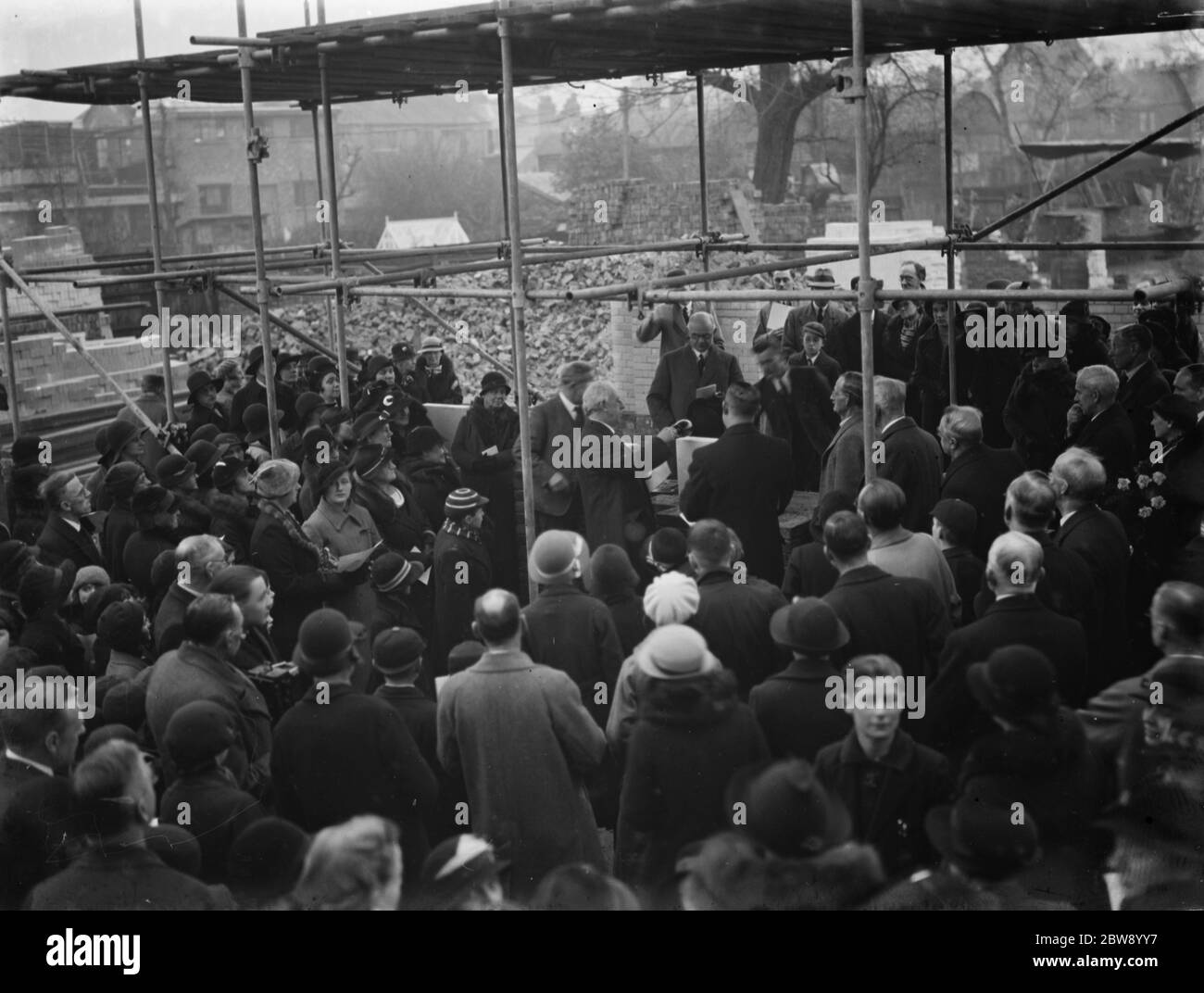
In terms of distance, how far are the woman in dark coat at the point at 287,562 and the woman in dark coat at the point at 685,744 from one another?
2.21 meters

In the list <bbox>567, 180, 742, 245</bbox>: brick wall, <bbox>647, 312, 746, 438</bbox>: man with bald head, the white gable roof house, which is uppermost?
the white gable roof house

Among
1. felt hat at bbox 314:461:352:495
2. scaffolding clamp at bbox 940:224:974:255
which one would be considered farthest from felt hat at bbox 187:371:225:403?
scaffolding clamp at bbox 940:224:974:255

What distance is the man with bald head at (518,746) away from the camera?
4848 millimetres

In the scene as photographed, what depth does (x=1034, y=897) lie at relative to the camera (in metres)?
4.70

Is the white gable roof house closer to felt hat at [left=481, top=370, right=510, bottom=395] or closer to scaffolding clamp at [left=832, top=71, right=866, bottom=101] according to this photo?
felt hat at [left=481, top=370, right=510, bottom=395]

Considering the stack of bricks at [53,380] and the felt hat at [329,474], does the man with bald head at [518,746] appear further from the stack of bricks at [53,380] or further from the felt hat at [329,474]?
the stack of bricks at [53,380]

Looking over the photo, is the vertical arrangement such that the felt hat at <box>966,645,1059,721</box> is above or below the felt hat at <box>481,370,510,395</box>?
below

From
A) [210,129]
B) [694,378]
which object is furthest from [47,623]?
[210,129]

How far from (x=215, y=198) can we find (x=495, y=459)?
35612 mm

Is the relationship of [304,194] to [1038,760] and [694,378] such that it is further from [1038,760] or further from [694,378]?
[1038,760]

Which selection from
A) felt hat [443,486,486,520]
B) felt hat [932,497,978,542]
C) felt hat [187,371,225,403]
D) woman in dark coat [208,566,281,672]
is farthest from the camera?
felt hat [187,371,225,403]

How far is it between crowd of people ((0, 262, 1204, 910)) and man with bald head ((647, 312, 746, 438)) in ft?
7.49

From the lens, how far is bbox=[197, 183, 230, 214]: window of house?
133ft
